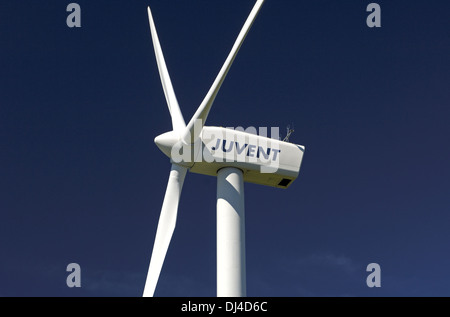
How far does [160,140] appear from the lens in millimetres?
21828

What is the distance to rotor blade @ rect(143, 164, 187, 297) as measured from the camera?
65.8ft

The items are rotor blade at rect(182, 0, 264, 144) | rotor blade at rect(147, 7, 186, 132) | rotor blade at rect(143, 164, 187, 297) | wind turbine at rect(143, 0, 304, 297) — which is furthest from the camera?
rotor blade at rect(147, 7, 186, 132)

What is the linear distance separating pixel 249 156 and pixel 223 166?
1.10 m

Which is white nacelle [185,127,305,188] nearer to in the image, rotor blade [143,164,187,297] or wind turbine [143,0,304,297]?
wind turbine [143,0,304,297]

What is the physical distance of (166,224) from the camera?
21.3 metres

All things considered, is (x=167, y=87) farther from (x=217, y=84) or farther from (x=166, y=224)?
(x=166, y=224)

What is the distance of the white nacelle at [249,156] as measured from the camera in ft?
71.7

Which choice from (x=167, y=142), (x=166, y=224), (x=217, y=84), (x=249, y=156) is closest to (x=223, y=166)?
(x=249, y=156)

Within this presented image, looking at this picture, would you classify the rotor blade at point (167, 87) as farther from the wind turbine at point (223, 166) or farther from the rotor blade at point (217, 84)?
the rotor blade at point (217, 84)

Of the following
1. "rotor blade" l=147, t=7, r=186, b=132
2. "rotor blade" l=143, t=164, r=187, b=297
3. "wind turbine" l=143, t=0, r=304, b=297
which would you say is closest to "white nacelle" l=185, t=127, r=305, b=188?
"wind turbine" l=143, t=0, r=304, b=297

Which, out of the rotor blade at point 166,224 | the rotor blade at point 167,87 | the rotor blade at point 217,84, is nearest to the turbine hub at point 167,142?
the rotor blade at point 167,87
